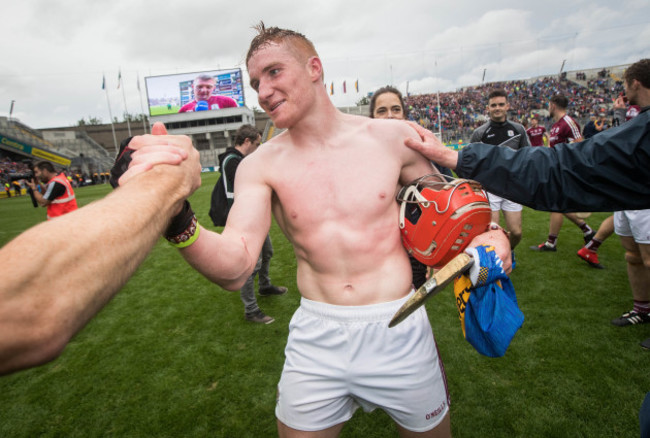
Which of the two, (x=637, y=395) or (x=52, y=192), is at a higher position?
(x=52, y=192)

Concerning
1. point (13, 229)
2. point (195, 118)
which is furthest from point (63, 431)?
point (195, 118)

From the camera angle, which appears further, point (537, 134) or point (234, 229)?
point (537, 134)

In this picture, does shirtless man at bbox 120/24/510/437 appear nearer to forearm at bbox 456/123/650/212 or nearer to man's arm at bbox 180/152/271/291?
man's arm at bbox 180/152/271/291

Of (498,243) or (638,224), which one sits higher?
(498,243)

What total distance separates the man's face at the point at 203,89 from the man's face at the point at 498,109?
5020 centimetres

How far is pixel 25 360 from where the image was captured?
602 mm

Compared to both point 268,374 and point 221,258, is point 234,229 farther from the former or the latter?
point 268,374

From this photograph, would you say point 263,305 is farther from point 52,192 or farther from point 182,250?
point 52,192

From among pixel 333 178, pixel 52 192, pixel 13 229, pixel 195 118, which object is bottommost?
pixel 13 229

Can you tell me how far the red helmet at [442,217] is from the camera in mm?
1624

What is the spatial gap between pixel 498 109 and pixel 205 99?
51.8 metres

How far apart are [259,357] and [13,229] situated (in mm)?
13806

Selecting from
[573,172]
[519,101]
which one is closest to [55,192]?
[573,172]

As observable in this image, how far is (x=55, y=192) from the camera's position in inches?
274
